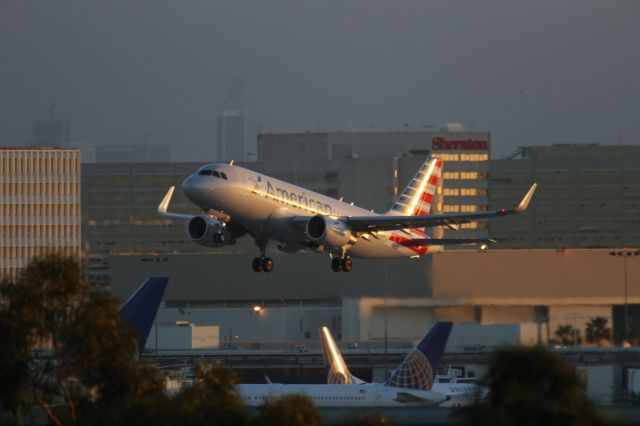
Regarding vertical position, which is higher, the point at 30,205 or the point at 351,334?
the point at 30,205

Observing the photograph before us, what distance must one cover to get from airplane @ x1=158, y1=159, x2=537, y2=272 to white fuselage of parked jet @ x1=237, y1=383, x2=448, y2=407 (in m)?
8.54

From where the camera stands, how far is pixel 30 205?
145 m

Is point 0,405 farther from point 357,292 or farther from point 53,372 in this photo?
point 357,292

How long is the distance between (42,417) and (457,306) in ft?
324

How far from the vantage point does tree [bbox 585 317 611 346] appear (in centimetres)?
13488

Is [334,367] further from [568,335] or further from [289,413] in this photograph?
[568,335]

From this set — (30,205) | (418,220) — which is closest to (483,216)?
(418,220)

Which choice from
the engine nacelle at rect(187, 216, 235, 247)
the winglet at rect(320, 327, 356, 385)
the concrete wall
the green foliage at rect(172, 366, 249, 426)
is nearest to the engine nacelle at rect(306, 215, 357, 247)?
the engine nacelle at rect(187, 216, 235, 247)

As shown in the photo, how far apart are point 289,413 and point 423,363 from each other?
34.5m

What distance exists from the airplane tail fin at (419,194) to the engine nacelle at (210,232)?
21.8 meters

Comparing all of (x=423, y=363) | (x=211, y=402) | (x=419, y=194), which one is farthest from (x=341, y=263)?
(x=211, y=402)

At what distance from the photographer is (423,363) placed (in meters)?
77.2

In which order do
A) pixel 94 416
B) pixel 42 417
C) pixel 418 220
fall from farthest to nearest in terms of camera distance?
1. pixel 418 220
2. pixel 42 417
3. pixel 94 416

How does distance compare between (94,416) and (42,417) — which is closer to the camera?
(94,416)
